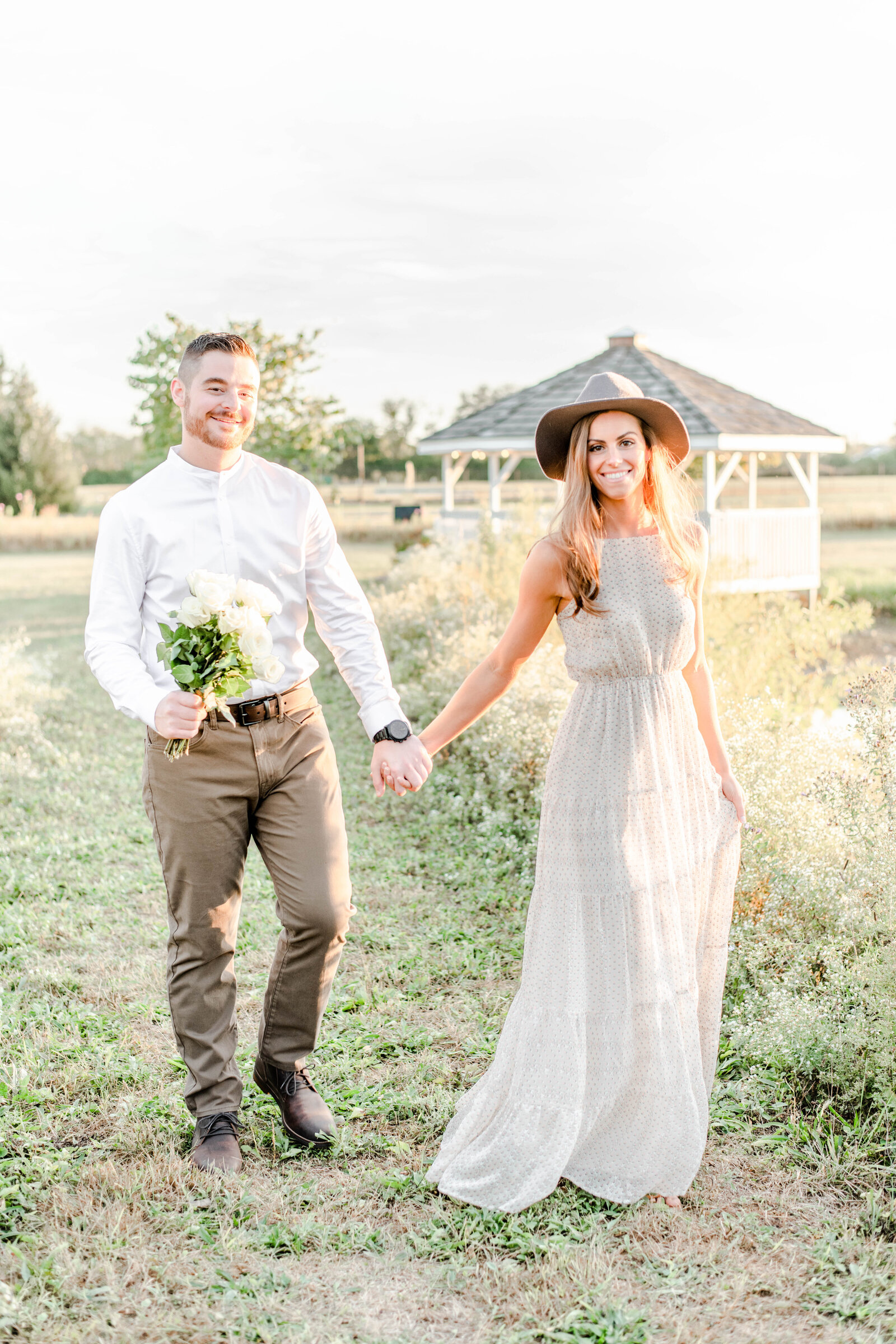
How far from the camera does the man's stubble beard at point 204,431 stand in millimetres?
3139

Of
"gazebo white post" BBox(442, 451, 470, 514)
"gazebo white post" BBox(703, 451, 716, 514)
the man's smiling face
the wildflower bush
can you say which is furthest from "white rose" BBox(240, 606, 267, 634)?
"gazebo white post" BBox(442, 451, 470, 514)

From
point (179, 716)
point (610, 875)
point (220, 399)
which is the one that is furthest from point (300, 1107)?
point (220, 399)

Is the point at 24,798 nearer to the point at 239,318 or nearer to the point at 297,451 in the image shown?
the point at 297,451

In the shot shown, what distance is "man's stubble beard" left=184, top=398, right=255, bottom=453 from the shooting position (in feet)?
10.3

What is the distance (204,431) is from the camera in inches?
124

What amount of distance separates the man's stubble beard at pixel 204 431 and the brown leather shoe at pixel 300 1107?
1.83 metres

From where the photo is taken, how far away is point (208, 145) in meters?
17.2

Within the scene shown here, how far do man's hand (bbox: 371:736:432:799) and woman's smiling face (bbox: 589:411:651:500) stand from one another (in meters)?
0.96

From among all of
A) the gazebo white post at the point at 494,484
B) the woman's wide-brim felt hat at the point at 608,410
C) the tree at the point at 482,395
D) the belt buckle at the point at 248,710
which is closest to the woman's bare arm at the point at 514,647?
the woman's wide-brim felt hat at the point at 608,410

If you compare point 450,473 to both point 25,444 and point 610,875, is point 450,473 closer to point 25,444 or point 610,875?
point 610,875

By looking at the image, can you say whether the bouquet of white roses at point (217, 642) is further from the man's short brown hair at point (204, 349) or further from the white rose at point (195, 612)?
the man's short brown hair at point (204, 349)

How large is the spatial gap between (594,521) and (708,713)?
69 centimetres

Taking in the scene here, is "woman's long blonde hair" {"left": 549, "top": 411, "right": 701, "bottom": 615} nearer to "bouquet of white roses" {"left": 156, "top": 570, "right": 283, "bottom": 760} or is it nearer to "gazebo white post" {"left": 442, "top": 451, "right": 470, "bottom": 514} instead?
"bouquet of white roses" {"left": 156, "top": 570, "right": 283, "bottom": 760}

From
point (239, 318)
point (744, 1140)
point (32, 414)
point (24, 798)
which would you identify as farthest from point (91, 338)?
point (744, 1140)
